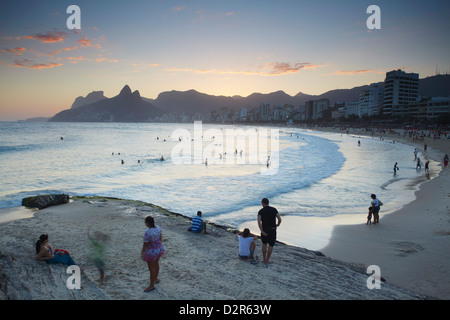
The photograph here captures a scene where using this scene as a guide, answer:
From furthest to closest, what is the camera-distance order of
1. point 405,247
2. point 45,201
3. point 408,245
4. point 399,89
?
point 399,89
point 45,201
point 408,245
point 405,247

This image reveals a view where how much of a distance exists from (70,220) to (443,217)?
745 inches

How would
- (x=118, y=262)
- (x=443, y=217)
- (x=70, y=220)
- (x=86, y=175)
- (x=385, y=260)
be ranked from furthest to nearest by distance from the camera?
(x=86, y=175)
(x=443, y=217)
(x=70, y=220)
(x=385, y=260)
(x=118, y=262)

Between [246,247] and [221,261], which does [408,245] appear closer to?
[246,247]

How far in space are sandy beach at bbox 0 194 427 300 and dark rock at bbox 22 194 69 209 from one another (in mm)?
4066

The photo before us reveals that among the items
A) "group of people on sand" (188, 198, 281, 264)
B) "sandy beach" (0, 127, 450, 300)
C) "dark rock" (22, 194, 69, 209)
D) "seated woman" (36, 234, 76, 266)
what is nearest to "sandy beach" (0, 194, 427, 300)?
"sandy beach" (0, 127, 450, 300)

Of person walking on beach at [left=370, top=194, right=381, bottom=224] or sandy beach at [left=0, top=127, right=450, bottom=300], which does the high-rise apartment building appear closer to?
person walking on beach at [left=370, top=194, right=381, bottom=224]

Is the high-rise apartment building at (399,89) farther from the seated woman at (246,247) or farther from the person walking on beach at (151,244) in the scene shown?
the person walking on beach at (151,244)

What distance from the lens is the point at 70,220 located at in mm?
12102

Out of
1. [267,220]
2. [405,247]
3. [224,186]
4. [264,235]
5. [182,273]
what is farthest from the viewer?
[224,186]

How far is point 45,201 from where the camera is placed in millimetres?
14633

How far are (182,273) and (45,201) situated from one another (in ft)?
39.8

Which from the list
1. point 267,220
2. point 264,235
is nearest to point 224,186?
point 264,235
